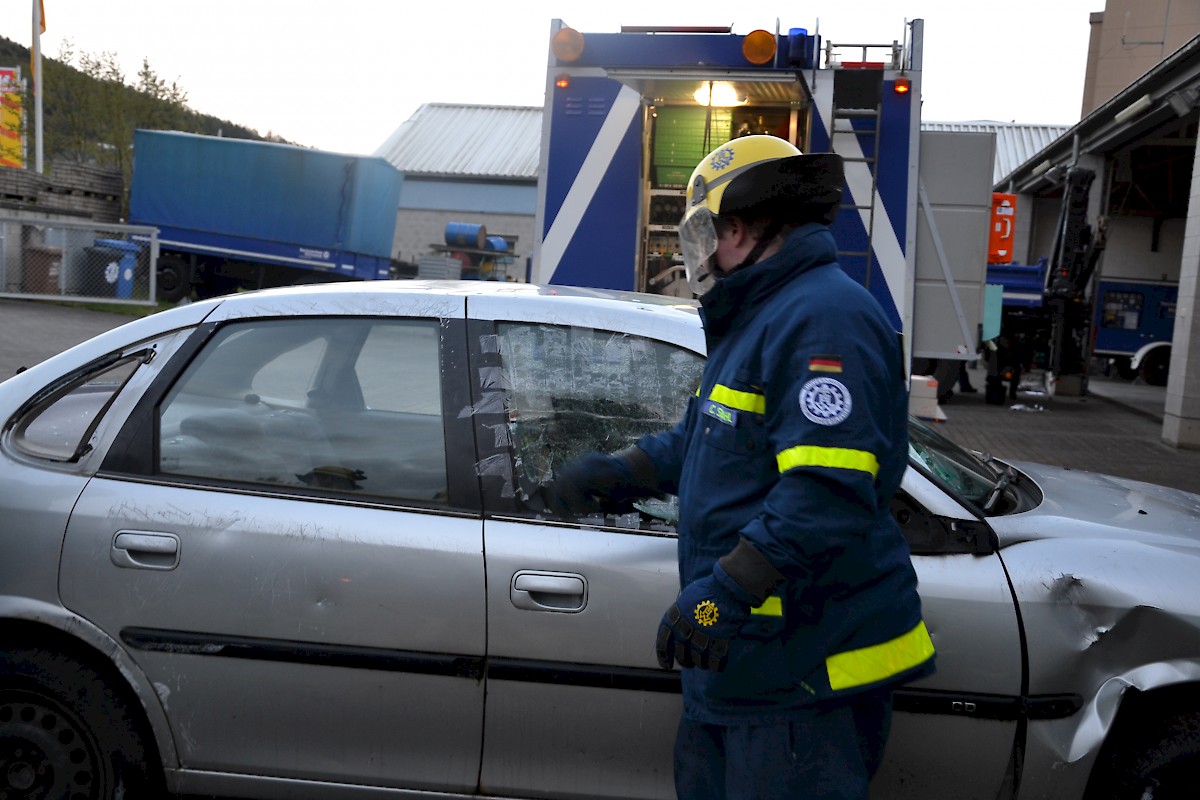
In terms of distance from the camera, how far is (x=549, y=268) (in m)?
6.95

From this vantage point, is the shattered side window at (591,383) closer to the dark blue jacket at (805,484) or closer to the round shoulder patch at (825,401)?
the dark blue jacket at (805,484)

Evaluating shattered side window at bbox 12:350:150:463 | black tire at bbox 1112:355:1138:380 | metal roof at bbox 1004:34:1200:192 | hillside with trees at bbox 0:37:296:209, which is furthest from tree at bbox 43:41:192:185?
shattered side window at bbox 12:350:150:463

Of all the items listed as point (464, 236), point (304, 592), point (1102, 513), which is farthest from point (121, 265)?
point (1102, 513)

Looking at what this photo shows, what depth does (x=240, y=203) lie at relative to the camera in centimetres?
2444

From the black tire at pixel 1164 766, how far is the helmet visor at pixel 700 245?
1.55 meters

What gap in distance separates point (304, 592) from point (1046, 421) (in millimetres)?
13450

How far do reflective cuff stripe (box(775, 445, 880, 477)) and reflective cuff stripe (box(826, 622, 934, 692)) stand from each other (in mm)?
367

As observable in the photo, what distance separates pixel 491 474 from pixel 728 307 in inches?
35.8

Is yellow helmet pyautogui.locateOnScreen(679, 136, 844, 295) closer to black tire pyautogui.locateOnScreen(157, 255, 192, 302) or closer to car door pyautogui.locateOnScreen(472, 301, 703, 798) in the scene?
car door pyautogui.locateOnScreen(472, 301, 703, 798)

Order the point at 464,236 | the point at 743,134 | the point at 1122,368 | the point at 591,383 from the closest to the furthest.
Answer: the point at 591,383, the point at 743,134, the point at 1122,368, the point at 464,236

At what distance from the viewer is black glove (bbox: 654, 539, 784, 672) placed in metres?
1.91

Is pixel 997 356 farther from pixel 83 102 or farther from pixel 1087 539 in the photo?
pixel 83 102

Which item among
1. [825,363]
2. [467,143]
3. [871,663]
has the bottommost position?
[871,663]

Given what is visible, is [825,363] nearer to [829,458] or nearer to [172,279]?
[829,458]
